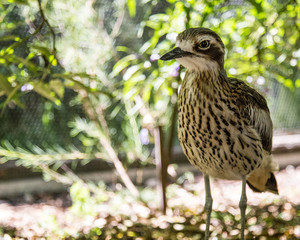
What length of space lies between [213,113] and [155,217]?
1339mm

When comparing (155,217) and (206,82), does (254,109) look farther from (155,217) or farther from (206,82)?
(155,217)

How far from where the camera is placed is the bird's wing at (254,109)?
180 cm

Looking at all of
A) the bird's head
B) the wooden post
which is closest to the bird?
the bird's head

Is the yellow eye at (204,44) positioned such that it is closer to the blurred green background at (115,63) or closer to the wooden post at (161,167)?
the blurred green background at (115,63)

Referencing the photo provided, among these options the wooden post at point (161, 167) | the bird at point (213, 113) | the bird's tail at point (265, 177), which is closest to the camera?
the bird at point (213, 113)

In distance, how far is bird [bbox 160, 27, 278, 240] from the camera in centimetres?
167

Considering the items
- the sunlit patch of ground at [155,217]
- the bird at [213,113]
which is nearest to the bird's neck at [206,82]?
the bird at [213,113]

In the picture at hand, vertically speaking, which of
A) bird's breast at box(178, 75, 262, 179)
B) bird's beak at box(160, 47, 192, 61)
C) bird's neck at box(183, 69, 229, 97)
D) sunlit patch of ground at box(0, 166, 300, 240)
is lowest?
sunlit patch of ground at box(0, 166, 300, 240)

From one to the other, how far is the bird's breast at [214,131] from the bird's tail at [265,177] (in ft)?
1.18

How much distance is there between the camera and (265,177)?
2271 mm

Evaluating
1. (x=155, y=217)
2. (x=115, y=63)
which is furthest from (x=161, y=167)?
(x=115, y=63)

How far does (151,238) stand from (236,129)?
101 centimetres

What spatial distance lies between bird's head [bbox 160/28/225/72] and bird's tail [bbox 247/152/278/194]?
26.2 inches

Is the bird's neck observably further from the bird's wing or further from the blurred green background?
the blurred green background
